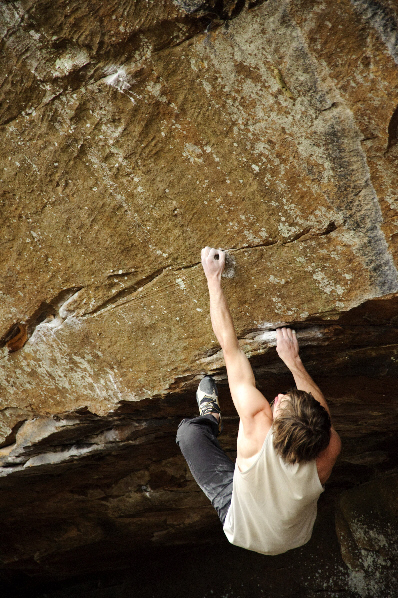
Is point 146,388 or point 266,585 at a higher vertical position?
point 146,388

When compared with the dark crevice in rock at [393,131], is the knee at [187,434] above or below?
below

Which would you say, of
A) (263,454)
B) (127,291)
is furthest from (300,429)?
(127,291)

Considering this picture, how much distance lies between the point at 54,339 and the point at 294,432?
4.65 ft

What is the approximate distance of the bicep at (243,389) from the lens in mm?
1919

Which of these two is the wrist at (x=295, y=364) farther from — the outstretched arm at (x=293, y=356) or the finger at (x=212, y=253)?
the finger at (x=212, y=253)

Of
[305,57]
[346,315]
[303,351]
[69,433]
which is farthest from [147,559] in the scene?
[305,57]

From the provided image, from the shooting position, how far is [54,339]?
2.51 m

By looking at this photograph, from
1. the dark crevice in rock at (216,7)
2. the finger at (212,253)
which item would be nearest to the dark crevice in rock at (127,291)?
the finger at (212,253)

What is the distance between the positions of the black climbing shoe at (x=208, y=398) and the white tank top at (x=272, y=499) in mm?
420

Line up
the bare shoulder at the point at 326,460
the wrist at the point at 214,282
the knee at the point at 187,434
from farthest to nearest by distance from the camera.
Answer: the knee at the point at 187,434 < the wrist at the point at 214,282 < the bare shoulder at the point at 326,460

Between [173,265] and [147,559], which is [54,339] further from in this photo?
[147,559]

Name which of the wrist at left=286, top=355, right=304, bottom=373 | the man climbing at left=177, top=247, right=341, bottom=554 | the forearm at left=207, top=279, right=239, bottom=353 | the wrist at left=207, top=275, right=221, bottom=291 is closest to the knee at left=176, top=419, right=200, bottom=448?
the man climbing at left=177, top=247, right=341, bottom=554

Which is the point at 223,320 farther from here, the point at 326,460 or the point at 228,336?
the point at 326,460

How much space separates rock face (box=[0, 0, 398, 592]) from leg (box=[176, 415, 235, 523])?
1.13ft
